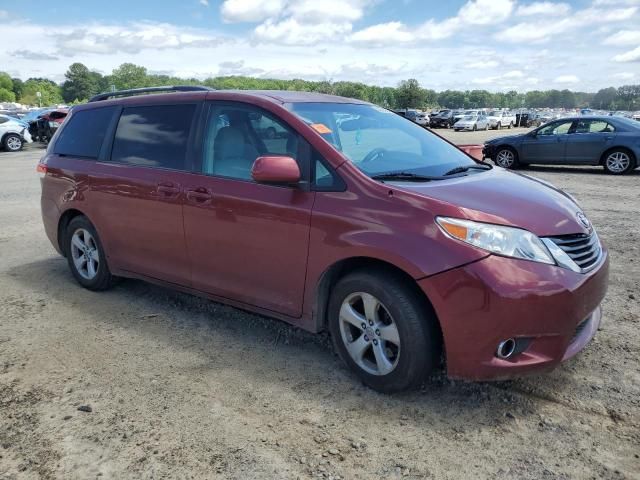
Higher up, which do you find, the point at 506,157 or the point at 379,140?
the point at 379,140

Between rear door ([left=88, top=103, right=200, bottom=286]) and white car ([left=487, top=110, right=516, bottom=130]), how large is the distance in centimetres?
4631

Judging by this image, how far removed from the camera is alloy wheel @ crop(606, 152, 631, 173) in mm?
13211

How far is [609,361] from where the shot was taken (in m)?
3.49

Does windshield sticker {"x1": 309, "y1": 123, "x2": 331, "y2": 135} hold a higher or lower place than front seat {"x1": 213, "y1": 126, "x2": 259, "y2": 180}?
higher

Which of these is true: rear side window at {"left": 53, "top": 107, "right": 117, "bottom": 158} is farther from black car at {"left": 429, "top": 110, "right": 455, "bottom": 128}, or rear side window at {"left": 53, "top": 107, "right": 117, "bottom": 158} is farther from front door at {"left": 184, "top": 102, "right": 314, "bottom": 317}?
black car at {"left": 429, "top": 110, "right": 455, "bottom": 128}

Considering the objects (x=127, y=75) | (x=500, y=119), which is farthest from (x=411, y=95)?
(x=127, y=75)

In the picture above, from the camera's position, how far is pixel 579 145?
1385cm

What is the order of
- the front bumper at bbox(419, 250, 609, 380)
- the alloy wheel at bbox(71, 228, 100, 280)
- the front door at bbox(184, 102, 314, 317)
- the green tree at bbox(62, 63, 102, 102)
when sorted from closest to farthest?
the front bumper at bbox(419, 250, 609, 380), the front door at bbox(184, 102, 314, 317), the alloy wheel at bbox(71, 228, 100, 280), the green tree at bbox(62, 63, 102, 102)

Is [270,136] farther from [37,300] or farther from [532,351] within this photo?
[37,300]

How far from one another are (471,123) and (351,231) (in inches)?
1718

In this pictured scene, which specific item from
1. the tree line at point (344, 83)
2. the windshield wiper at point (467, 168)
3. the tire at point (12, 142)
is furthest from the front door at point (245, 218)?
the tree line at point (344, 83)

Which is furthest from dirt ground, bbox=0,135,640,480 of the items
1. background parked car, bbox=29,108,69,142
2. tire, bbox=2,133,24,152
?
background parked car, bbox=29,108,69,142

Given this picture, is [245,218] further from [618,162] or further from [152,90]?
[618,162]

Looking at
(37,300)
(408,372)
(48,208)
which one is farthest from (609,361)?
(48,208)
